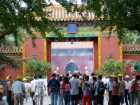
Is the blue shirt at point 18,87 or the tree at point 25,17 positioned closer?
the tree at point 25,17

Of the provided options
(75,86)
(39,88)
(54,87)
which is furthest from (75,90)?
(39,88)

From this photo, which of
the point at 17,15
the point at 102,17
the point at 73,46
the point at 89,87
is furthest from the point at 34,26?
the point at 73,46

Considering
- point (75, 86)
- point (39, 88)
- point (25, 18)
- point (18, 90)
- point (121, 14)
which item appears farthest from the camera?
point (75, 86)

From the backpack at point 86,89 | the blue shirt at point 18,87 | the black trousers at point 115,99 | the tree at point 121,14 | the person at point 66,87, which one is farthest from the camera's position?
the person at point 66,87

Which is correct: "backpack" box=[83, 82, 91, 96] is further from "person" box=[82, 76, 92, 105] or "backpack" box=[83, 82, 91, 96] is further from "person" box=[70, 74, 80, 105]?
"person" box=[70, 74, 80, 105]

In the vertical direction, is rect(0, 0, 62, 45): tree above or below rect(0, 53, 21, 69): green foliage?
above

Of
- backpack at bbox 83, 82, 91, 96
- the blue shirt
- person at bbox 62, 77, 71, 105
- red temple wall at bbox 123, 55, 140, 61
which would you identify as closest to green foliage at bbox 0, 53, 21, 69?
the blue shirt

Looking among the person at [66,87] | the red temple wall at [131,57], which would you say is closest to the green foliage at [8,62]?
the person at [66,87]

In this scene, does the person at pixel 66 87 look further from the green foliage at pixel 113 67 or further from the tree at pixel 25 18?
the green foliage at pixel 113 67

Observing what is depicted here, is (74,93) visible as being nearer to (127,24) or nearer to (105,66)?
(127,24)

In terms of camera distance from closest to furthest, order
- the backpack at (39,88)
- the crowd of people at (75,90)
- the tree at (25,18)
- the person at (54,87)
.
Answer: the tree at (25,18) < the crowd of people at (75,90) < the backpack at (39,88) < the person at (54,87)

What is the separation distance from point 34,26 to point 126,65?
137 ft

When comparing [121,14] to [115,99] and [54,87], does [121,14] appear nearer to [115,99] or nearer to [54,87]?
[115,99]

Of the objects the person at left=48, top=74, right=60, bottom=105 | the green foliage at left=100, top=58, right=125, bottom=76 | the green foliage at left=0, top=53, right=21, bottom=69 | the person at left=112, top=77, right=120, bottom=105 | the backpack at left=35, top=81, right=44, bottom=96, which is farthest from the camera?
the green foliage at left=100, top=58, right=125, bottom=76
